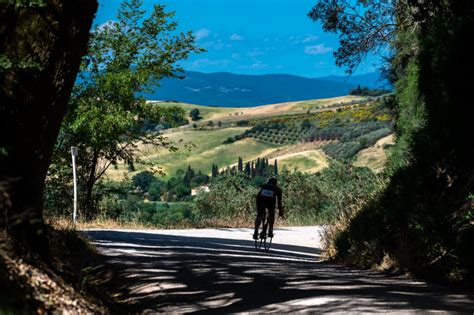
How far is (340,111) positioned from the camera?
472ft

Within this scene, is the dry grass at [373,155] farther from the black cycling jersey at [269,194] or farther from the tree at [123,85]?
the black cycling jersey at [269,194]

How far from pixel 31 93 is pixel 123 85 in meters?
21.4

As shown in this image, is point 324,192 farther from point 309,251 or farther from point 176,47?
point 309,251

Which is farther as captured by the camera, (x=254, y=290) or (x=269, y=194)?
(x=269, y=194)

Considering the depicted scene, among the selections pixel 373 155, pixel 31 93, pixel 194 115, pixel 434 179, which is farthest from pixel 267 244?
pixel 194 115

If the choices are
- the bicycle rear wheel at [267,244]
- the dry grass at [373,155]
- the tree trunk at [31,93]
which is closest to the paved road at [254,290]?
the tree trunk at [31,93]

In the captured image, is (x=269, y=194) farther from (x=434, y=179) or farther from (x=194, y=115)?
(x=194, y=115)

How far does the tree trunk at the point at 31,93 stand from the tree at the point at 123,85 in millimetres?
21026

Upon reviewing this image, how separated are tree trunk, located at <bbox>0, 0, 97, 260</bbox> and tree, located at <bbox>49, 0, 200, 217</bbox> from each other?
21.0 meters

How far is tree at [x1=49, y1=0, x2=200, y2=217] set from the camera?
28375 mm

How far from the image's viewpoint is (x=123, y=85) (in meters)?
28.0

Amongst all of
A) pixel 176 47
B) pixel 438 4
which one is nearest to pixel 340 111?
pixel 176 47

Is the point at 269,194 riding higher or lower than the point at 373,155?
lower

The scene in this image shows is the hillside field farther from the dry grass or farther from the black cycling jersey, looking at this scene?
the black cycling jersey
